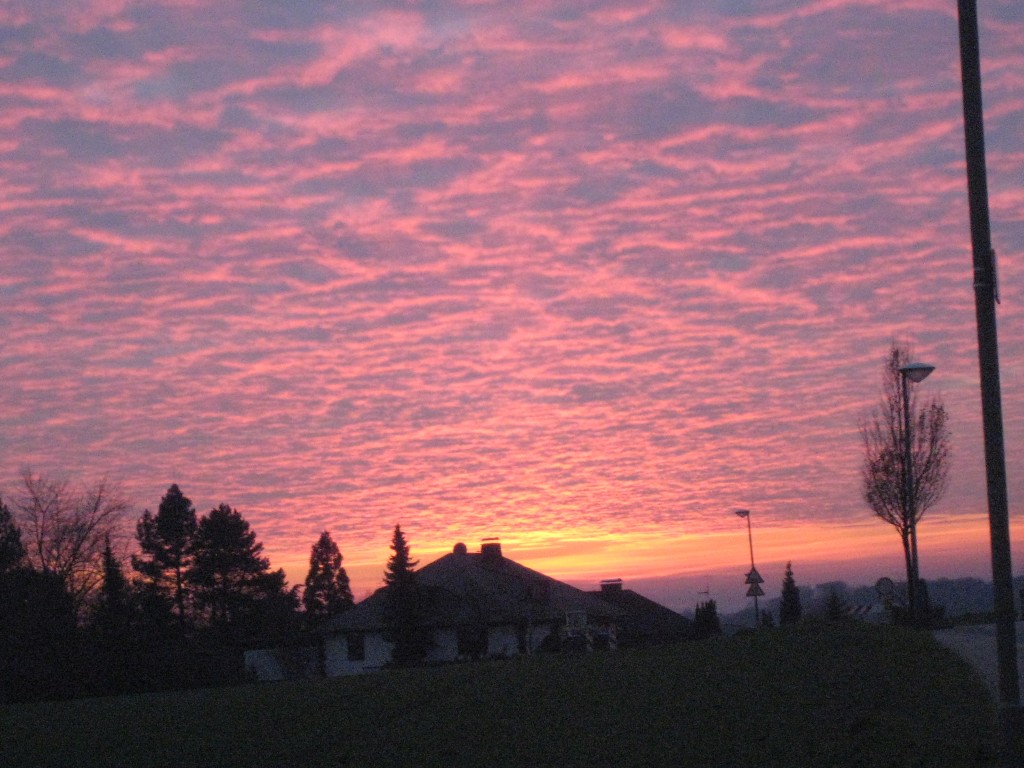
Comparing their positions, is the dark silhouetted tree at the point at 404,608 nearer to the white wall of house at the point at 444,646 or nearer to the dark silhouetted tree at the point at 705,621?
the white wall of house at the point at 444,646

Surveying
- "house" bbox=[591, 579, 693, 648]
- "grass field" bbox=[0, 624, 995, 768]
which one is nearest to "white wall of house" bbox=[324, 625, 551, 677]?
"house" bbox=[591, 579, 693, 648]

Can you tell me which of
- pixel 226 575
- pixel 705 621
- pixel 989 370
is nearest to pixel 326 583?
pixel 226 575

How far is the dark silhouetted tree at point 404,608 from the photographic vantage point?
5569cm

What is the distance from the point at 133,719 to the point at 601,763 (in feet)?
34.1

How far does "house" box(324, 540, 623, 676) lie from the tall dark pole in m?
42.4

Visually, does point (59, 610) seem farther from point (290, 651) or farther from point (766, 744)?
point (766, 744)

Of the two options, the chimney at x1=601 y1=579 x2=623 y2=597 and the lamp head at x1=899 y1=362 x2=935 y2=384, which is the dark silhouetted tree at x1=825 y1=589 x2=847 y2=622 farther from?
the chimney at x1=601 y1=579 x2=623 y2=597

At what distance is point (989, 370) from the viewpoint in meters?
11.5

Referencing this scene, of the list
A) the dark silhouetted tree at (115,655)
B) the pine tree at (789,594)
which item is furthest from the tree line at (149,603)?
the pine tree at (789,594)

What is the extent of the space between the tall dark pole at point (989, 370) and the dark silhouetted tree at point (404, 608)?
45430 millimetres

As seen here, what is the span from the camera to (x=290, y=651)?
2303 inches

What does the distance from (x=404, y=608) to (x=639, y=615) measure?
24066 millimetres

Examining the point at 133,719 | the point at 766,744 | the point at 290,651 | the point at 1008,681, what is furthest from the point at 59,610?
the point at 1008,681

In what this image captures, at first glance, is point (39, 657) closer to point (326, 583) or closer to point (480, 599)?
point (480, 599)
